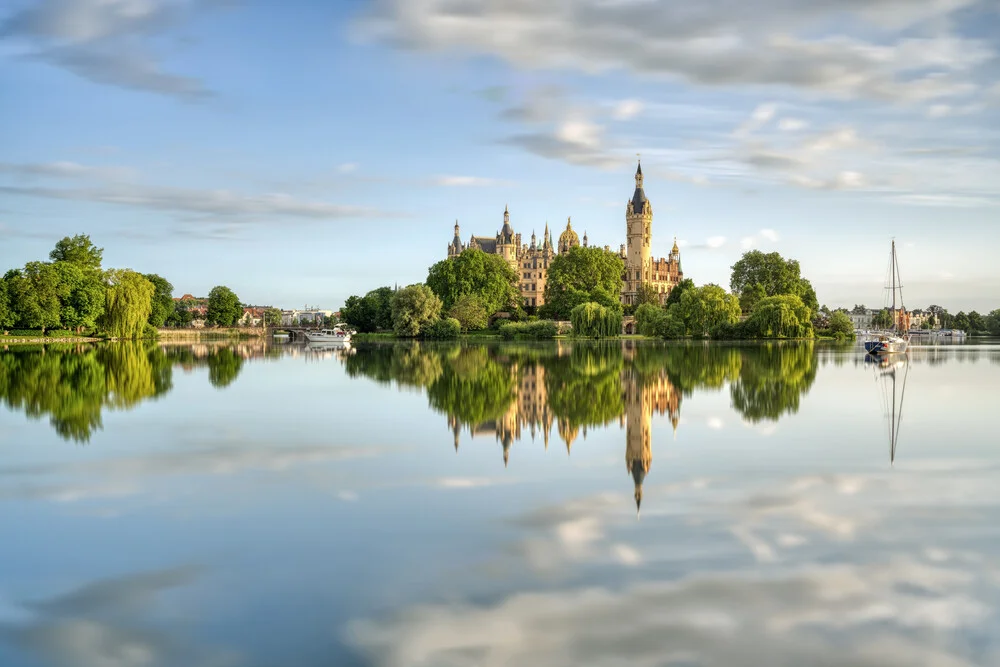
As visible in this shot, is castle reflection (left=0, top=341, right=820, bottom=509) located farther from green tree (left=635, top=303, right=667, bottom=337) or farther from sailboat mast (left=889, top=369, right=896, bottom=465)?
green tree (left=635, top=303, right=667, bottom=337)

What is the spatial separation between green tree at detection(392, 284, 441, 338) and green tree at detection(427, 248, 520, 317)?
15350 mm

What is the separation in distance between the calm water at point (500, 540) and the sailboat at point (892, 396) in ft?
0.91

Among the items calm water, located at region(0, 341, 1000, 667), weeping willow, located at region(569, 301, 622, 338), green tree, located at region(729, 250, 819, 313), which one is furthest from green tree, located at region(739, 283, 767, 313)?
calm water, located at region(0, 341, 1000, 667)

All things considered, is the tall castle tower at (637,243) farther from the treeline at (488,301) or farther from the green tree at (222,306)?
the green tree at (222,306)

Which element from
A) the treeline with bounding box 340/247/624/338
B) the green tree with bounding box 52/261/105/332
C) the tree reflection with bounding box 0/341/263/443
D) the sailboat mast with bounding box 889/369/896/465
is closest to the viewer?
the sailboat mast with bounding box 889/369/896/465

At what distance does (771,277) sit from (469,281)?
41346 mm

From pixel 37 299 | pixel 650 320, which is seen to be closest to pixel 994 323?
pixel 650 320

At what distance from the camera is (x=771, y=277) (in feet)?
396

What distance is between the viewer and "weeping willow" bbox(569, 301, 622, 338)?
302 feet

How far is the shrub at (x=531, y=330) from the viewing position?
97750 mm

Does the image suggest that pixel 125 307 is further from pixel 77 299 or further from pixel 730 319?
pixel 730 319

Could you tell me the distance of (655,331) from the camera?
97.4 m

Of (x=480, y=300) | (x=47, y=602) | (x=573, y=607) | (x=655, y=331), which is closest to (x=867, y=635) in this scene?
(x=573, y=607)

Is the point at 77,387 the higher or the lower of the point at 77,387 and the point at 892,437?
the higher
